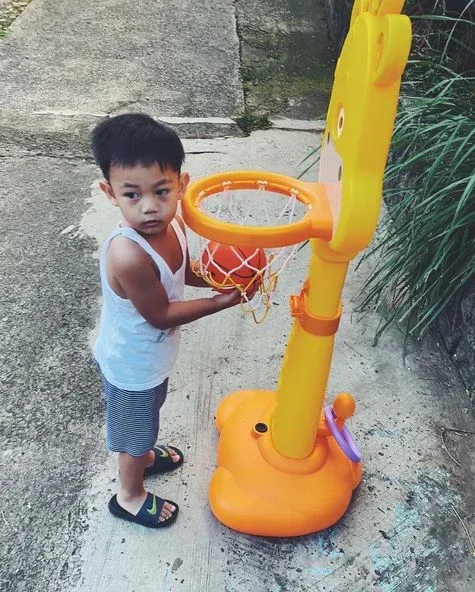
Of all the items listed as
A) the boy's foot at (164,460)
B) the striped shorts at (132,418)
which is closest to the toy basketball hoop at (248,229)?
the striped shorts at (132,418)

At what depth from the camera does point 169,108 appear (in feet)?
13.4

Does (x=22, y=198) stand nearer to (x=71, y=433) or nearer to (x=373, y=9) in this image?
(x=71, y=433)

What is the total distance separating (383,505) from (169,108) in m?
2.93

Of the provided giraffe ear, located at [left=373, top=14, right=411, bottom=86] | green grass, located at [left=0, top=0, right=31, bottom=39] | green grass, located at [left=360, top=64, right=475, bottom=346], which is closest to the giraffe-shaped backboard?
giraffe ear, located at [left=373, top=14, right=411, bottom=86]

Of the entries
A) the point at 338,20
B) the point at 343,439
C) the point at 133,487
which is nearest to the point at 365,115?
the point at 343,439

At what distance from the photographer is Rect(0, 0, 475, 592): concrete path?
1783mm

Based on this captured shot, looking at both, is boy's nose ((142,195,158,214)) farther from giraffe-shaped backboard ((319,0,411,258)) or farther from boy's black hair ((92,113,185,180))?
giraffe-shaped backboard ((319,0,411,258))

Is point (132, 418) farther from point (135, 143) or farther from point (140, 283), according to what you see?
point (135, 143)

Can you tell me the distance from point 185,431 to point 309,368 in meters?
0.62

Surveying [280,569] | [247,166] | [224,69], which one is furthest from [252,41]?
[280,569]

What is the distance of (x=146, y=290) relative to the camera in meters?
1.47

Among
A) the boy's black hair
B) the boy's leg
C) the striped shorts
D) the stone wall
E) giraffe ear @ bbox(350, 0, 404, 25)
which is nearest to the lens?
giraffe ear @ bbox(350, 0, 404, 25)

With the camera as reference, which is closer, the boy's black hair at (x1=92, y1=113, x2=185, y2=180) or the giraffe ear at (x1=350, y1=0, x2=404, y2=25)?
the giraffe ear at (x1=350, y1=0, x2=404, y2=25)

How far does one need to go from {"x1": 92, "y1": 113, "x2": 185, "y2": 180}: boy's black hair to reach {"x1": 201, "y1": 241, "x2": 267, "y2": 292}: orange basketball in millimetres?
248
